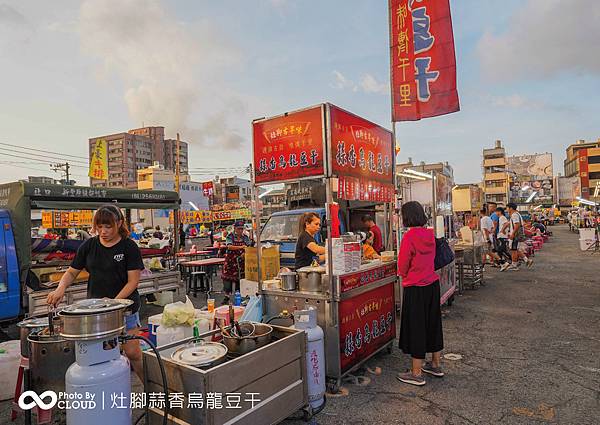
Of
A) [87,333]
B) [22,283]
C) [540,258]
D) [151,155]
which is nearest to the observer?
[87,333]

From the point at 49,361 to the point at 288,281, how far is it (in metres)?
2.33

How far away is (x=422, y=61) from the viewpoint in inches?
269

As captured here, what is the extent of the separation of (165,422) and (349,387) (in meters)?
2.12

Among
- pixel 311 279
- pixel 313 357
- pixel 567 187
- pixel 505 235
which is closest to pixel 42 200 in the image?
pixel 311 279

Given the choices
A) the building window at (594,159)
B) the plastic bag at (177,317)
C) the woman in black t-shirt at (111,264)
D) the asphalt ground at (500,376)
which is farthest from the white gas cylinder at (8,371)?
the building window at (594,159)

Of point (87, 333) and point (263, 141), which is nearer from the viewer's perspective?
point (87, 333)

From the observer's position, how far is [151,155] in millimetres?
111938

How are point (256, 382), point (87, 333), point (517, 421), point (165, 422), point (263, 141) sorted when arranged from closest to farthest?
1. point (87, 333)
2. point (165, 422)
3. point (256, 382)
4. point (517, 421)
5. point (263, 141)

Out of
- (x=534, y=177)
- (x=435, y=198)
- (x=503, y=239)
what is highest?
(x=534, y=177)

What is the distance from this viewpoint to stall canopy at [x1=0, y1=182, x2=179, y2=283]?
5852 mm

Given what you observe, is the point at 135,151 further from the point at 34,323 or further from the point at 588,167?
the point at 34,323

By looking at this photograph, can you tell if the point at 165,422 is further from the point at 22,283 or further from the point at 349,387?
the point at 22,283

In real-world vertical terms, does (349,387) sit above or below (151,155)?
below

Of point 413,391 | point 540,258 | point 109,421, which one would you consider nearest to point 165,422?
point 109,421
